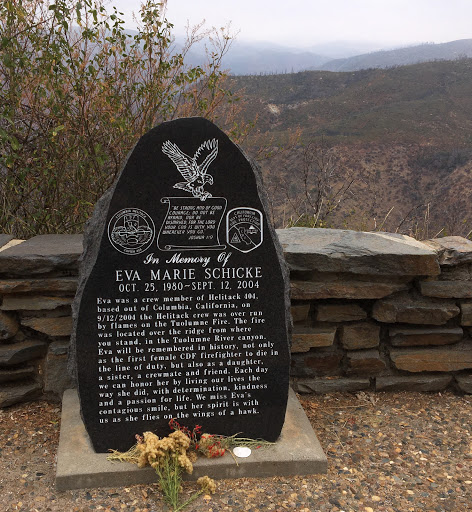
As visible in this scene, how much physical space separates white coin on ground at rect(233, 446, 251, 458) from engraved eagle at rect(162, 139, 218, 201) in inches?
49.2

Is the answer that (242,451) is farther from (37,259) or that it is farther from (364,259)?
(37,259)

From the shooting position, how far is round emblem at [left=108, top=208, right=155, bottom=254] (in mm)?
2533

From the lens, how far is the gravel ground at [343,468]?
2371 millimetres

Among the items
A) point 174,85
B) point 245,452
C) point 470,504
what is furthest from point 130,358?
point 174,85

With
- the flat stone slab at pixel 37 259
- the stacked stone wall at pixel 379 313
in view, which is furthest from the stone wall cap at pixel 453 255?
the flat stone slab at pixel 37 259

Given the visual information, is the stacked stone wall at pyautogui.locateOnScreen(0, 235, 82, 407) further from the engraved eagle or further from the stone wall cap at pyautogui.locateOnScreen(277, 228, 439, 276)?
the stone wall cap at pyautogui.locateOnScreen(277, 228, 439, 276)

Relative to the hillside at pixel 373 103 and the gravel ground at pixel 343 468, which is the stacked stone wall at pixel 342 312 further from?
the hillside at pixel 373 103

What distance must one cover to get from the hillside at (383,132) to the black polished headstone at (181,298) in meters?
13.7

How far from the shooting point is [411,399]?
11.2ft

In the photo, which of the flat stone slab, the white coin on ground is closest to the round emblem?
the flat stone slab

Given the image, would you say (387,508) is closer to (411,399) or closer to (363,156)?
(411,399)

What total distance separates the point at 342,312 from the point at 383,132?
26038mm

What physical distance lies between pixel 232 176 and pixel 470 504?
187 centimetres

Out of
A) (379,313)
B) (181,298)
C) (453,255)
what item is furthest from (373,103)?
(181,298)
